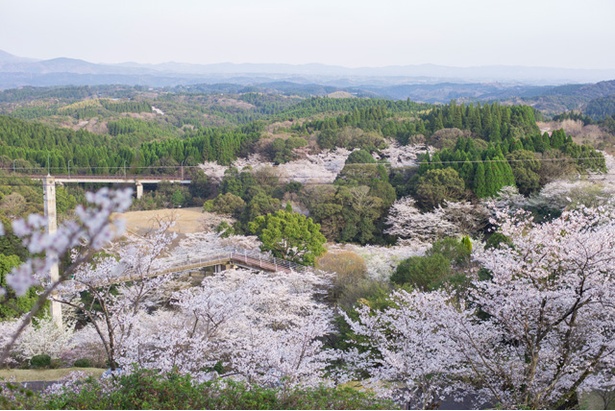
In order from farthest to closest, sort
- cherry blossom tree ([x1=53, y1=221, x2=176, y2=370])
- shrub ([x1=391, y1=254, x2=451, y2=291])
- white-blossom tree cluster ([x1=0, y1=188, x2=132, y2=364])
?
shrub ([x1=391, y1=254, x2=451, y2=291])
cherry blossom tree ([x1=53, y1=221, x2=176, y2=370])
white-blossom tree cluster ([x1=0, y1=188, x2=132, y2=364])

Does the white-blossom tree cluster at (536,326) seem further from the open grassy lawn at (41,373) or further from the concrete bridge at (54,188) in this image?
the open grassy lawn at (41,373)

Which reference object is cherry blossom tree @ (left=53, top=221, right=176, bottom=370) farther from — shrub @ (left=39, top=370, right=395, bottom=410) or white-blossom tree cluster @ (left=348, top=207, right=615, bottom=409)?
white-blossom tree cluster @ (left=348, top=207, right=615, bottom=409)

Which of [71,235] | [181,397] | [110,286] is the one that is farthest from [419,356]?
[71,235]

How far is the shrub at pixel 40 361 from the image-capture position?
31.8 feet

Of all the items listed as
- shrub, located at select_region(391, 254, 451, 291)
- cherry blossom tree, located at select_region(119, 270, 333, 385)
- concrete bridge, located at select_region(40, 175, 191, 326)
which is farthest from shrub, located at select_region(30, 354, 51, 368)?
shrub, located at select_region(391, 254, 451, 291)

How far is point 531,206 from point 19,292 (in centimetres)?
1755

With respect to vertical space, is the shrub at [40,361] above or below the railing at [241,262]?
below

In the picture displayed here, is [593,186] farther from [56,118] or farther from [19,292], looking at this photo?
[56,118]

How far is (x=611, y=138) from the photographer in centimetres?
2838

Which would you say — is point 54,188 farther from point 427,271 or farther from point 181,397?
point 181,397

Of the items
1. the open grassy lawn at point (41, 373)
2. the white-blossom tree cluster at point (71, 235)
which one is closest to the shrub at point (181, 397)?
the white-blossom tree cluster at point (71, 235)

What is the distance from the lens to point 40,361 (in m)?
9.70

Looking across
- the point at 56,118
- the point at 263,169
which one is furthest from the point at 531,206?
the point at 56,118

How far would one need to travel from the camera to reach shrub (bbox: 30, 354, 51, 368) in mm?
9688
